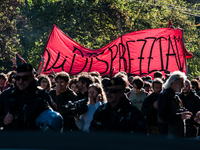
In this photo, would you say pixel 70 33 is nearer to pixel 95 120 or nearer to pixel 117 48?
pixel 117 48

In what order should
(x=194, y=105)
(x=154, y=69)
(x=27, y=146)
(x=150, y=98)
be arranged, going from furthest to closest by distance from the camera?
(x=154, y=69), (x=194, y=105), (x=150, y=98), (x=27, y=146)

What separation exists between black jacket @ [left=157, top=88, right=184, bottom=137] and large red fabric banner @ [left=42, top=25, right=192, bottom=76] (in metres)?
7.59

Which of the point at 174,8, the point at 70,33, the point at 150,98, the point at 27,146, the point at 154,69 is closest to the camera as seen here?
the point at 27,146

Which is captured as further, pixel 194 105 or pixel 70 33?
pixel 70 33

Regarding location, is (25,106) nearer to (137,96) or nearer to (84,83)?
(84,83)

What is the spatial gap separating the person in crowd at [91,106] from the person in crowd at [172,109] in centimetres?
80

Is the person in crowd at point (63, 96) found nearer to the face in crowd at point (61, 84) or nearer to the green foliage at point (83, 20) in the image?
the face in crowd at point (61, 84)

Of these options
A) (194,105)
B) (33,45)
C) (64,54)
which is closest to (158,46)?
(64,54)

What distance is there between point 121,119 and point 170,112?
1.68m

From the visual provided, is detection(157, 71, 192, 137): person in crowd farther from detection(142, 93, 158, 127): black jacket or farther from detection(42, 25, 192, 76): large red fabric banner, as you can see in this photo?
detection(42, 25, 192, 76): large red fabric banner

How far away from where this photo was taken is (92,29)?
97.9ft

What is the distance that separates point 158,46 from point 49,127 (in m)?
10.0

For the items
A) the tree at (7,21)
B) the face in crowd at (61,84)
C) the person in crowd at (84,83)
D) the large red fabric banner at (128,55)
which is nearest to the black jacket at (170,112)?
the person in crowd at (84,83)

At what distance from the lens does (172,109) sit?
505 cm
